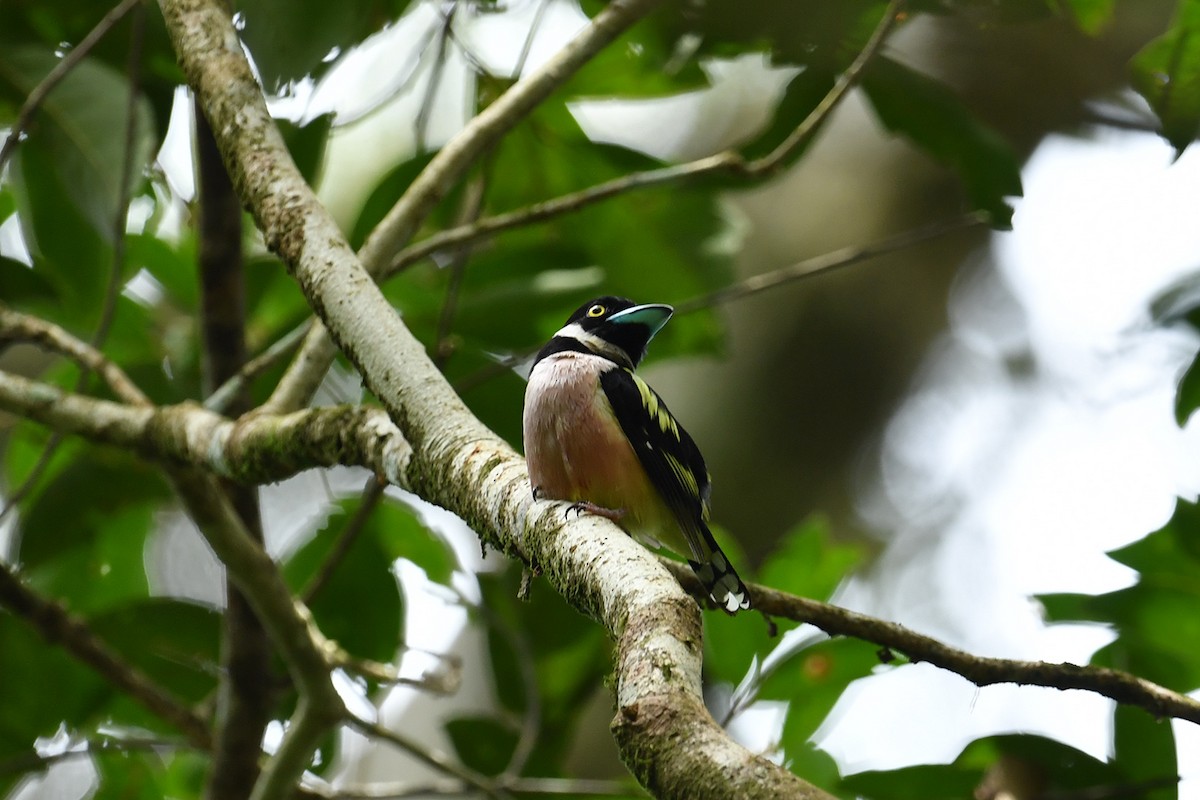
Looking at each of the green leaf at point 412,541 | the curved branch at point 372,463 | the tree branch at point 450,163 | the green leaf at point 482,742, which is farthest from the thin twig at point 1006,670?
the green leaf at point 412,541

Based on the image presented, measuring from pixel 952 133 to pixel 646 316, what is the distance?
1148 mm

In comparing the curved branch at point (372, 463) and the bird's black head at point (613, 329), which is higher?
the curved branch at point (372, 463)

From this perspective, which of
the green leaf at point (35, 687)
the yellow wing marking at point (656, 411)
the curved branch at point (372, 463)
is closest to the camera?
the curved branch at point (372, 463)

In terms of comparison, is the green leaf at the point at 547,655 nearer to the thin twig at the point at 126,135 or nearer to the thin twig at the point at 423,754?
the thin twig at the point at 423,754

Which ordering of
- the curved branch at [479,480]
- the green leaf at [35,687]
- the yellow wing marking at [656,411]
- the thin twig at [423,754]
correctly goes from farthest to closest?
the green leaf at [35,687] → the thin twig at [423,754] → the yellow wing marking at [656,411] → the curved branch at [479,480]

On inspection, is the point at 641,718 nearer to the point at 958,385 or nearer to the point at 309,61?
the point at 309,61

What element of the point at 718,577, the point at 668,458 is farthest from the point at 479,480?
the point at 668,458

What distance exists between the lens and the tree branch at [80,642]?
3611 millimetres

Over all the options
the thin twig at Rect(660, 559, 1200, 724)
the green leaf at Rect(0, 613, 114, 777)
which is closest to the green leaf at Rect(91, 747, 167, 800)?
the green leaf at Rect(0, 613, 114, 777)

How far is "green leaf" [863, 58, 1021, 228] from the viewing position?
11.7 ft

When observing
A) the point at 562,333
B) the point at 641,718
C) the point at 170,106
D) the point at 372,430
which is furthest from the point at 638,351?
the point at 641,718

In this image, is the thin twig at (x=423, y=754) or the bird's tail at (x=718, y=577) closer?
the bird's tail at (x=718, y=577)

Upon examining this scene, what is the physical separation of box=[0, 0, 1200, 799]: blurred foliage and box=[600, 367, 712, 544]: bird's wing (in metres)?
0.48

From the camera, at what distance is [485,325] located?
396 centimetres
